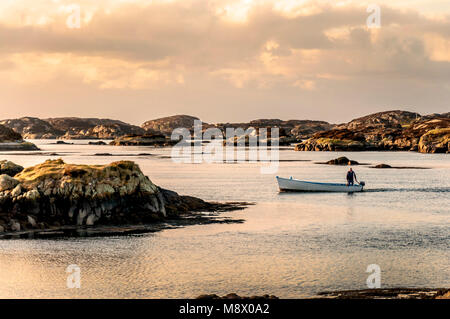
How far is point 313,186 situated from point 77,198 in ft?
108

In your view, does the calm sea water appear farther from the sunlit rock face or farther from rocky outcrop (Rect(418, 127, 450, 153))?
rocky outcrop (Rect(418, 127, 450, 153))

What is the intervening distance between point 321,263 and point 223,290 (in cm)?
671

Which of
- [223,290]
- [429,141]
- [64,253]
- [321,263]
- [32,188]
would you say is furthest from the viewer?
[429,141]

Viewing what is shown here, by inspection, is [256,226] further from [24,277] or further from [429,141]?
[429,141]

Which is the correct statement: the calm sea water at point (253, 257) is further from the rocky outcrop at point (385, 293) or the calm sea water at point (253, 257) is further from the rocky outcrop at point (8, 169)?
the rocky outcrop at point (8, 169)

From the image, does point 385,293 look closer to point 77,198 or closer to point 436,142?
point 77,198

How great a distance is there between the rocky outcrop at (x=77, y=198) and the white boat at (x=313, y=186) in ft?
82.5

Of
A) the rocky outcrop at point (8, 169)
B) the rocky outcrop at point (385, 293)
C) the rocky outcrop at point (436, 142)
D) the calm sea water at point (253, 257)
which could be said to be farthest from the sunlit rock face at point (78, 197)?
the rocky outcrop at point (436, 142)

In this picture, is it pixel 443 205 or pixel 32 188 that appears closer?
pixel 32 188

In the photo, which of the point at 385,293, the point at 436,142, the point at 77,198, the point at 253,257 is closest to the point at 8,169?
the point at 77,198

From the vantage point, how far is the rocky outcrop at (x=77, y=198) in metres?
35.9

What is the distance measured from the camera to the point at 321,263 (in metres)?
26.5
